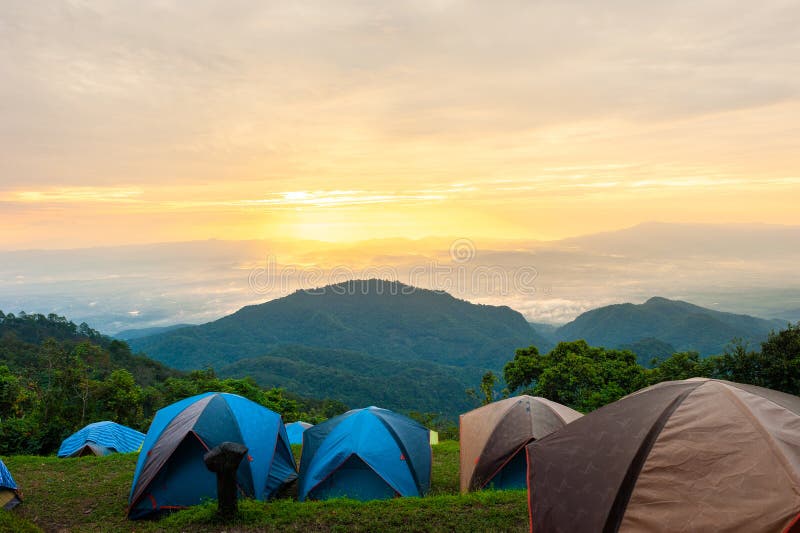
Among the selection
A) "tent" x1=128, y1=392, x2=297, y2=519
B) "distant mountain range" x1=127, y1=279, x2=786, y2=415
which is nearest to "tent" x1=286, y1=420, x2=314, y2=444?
"tent" x1=128, y1=392, x2=297, y2=519

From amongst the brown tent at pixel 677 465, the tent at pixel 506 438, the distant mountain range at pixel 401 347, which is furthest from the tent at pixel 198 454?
the distant mountain range at pixel 401 347

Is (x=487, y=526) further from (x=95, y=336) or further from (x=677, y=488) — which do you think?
(x=95, y=336)

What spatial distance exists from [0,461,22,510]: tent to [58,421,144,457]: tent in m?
8.52

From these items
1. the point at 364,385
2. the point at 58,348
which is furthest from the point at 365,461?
the point at 364,385

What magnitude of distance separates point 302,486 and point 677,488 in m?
7.14

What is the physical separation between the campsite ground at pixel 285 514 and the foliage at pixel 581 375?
1337cm

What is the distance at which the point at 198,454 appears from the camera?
912cm

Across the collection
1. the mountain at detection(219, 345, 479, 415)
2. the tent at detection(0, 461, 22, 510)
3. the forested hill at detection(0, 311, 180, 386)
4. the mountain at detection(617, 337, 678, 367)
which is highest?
the tent at detection(0, 461, 22, 510)

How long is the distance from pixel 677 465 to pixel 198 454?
25.9 ft

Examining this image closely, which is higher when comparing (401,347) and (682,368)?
(682,368)

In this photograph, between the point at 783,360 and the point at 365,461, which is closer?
the point at 365,461

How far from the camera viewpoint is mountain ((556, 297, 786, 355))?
5965 inches

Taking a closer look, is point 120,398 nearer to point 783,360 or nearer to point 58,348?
point 58,348

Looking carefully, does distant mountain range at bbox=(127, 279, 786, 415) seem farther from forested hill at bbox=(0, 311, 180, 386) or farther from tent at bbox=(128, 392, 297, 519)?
tent at bbox=(128, 392, 297, 519)
